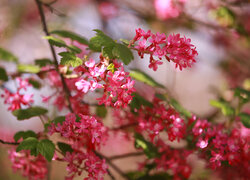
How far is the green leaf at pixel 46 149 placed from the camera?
40.8 inches

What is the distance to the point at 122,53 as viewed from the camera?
3.43ft

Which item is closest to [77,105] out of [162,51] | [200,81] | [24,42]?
[162,51]

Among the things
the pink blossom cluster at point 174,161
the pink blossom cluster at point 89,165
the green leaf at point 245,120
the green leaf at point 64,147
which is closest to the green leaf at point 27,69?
the green leaf at point 64,147

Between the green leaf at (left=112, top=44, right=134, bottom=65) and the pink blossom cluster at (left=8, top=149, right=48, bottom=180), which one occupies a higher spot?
the green leaf at (left=112, top=44, right=134, bottom=65)

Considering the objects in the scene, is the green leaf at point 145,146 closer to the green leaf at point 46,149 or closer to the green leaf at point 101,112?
the green leaf at point 101,112

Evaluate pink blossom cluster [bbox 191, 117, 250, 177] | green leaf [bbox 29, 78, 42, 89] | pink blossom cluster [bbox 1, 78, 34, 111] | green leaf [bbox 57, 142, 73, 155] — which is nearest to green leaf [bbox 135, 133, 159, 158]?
pink blossom cluster [bbox 191, 117, 250, 177]

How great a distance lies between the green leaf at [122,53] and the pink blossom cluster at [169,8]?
1.75 meters

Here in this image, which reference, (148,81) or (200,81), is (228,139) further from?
(200,81)

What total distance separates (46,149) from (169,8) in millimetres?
2096

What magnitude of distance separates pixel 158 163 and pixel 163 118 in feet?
1.09

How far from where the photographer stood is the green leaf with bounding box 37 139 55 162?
1.04 meters

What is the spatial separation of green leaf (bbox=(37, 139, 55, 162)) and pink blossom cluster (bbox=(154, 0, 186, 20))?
203cm

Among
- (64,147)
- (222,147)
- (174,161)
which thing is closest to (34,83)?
(64,147)

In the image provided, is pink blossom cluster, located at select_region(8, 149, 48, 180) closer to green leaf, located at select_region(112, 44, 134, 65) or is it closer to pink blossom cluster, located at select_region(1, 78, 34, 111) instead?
pink blossom cluster, located at select_region(1, 78, 34, 111)
